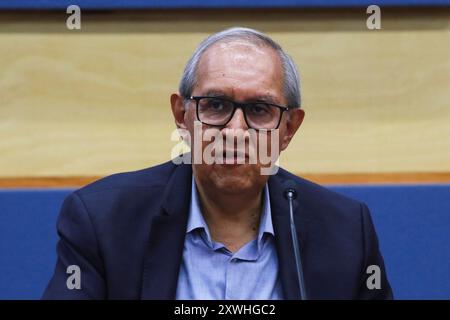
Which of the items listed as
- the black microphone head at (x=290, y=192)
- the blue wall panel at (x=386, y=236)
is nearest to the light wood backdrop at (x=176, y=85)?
the blue wall panel at (x=386, y=236)

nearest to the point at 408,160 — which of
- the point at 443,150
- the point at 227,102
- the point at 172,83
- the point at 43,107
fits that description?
the point at 443,150

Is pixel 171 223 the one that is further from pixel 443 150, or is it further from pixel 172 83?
pixel 443 150

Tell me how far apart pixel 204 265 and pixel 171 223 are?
0.09 metres

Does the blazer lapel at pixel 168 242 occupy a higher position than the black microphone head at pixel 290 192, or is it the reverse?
the black microphone head at pixel 290 192

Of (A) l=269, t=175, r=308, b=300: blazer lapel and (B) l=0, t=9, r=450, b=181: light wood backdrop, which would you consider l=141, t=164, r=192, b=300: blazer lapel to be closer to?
(A) l=269, t=175, r=308, b=300: blazer lapel

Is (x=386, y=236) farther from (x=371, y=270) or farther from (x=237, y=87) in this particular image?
(x=237, y=87)

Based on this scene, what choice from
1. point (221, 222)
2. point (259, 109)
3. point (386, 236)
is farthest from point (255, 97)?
point (386, 236)

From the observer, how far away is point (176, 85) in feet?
6.33

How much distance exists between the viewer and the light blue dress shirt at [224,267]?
1.43 meters

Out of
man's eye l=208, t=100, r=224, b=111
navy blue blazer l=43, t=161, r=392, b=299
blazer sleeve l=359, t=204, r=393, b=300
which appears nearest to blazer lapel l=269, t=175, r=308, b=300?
navy blue blazer l=43, t=161, r=392, b=299

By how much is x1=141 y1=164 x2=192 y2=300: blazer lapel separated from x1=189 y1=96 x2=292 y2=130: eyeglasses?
0.15 m

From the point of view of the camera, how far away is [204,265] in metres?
1.45

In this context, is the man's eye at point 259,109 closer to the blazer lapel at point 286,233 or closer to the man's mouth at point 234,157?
the man's mouth at point 234,157
